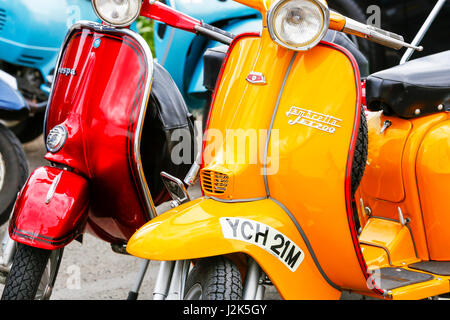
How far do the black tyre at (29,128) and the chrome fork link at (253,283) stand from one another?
3.50 m

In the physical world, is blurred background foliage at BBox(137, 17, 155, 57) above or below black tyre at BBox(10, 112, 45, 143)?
above

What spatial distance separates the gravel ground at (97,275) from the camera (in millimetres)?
2938

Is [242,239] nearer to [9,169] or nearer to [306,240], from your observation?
[306,240]

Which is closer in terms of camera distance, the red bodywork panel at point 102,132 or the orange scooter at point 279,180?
the orange scooter at point 279,180

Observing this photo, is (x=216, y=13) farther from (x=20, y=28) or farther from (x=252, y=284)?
(x=252, y=284)

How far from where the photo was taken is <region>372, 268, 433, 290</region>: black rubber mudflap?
1.96 m

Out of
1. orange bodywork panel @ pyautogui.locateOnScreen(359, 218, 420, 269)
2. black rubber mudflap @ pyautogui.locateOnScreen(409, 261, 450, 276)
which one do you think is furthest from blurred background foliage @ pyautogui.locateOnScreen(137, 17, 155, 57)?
black rubber mudflap @ pyautogui.locateOnScreen(409, 261, 450, 276)

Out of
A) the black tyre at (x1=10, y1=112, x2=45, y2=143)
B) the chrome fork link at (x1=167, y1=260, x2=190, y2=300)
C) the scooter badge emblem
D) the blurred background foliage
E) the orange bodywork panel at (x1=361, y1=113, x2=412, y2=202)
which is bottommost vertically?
the black tyre at (x1=10, y1=112, x2=45, y2=143)

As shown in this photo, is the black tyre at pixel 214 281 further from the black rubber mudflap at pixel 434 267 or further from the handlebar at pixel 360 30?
the black rubber mudflap at pixel 434 267

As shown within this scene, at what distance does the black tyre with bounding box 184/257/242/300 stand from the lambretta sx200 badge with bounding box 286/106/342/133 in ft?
1.44

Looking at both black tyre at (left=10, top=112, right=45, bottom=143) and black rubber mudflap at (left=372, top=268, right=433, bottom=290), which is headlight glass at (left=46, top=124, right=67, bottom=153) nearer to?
black rubber mudflap at (left=372, top=268, right=433, bottom=290)

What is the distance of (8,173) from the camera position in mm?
3215

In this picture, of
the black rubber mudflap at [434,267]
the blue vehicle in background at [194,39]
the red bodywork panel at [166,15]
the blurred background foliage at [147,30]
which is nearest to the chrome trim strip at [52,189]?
the red bodywork panel at [166,15]

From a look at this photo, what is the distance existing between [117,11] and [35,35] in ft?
8.40
